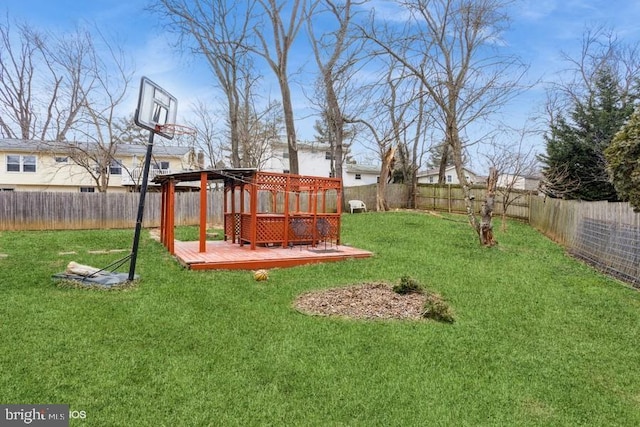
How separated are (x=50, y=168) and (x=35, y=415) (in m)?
25.7

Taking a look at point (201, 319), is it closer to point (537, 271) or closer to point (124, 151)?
point (537, 271)

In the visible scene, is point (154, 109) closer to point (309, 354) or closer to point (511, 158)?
point (309, 354)

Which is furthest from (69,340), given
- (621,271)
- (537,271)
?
(621,271)

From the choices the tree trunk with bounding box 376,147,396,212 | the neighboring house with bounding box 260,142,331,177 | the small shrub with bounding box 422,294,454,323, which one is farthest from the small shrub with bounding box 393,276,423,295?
the neighboring house with bounding box 260,142,331,177

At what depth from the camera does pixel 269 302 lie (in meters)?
5.65

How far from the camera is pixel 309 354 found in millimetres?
3895

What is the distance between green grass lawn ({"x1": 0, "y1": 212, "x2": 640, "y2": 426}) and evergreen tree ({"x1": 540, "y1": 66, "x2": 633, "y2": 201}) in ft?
40.5

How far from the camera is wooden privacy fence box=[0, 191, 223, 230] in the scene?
15.1 m

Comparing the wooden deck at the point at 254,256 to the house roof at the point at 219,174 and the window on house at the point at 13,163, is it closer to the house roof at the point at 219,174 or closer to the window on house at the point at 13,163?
the house roof at the point at 219,174

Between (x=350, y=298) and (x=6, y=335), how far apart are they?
12.3ft

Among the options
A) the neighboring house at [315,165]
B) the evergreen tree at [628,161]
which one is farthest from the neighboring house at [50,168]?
the evergreen tree at [628,161]

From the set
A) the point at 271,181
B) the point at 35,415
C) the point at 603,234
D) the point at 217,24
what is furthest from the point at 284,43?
the point at 35,415

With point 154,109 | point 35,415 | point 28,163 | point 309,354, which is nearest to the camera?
point 35,415

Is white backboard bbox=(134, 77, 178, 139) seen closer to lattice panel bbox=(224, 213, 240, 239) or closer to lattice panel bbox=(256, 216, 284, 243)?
lattice panel bbox=(256, 216, 284, 243)
